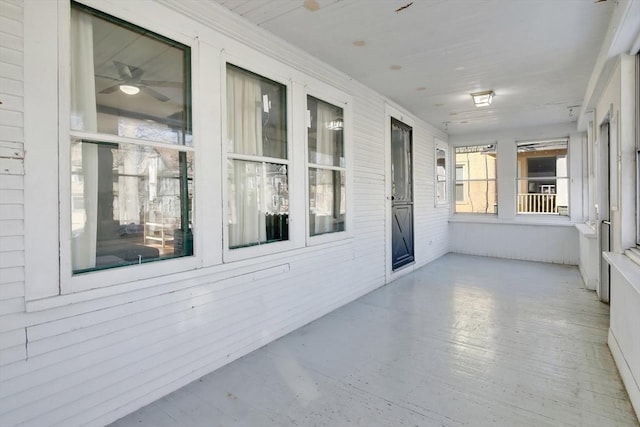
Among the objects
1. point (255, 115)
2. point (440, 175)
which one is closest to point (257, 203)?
point (255, 115)

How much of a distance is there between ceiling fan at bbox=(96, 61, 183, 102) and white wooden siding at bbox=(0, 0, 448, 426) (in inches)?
20.6

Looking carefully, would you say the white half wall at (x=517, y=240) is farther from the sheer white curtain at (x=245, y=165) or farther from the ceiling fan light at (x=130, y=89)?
the ceiling fan light at (x=130, y=89)

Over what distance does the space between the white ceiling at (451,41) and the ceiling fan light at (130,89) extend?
3.50 feet

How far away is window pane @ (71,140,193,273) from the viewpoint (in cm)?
209

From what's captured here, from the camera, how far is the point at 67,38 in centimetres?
196

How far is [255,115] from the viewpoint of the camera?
3260 millimetres

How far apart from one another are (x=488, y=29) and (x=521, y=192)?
5661 millimetres

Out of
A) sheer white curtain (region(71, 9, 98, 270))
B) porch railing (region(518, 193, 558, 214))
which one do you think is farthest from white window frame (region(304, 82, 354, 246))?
porch railing (region(518, 193, 558, 214))

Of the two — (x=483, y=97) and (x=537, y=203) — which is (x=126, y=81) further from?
(x=537, y=203)

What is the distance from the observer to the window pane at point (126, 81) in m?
2.09

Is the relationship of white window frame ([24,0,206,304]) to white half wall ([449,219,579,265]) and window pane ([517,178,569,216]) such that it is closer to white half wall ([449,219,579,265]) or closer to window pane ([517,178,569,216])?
white half wall ([449,219,579,265])

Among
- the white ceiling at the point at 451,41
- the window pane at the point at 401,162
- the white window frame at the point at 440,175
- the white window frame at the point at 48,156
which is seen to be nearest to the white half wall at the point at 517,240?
the white window frame at the point at 440,175

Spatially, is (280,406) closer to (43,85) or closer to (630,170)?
(43,85)

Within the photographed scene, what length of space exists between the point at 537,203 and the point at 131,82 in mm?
8204
